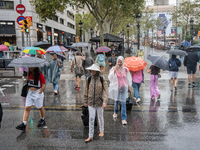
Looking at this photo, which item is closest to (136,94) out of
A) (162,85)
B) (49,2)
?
(162,85)

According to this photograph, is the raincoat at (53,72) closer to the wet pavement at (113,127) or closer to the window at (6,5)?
the wet pavement at (113,127)

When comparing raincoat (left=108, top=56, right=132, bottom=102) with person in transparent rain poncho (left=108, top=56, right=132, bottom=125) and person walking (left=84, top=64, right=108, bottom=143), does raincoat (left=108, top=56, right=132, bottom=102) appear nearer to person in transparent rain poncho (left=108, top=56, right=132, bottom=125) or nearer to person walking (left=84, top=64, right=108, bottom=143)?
person in transparent rain poncho (left=108, top=56, right=132, bottom=125)

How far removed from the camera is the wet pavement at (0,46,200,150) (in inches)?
188

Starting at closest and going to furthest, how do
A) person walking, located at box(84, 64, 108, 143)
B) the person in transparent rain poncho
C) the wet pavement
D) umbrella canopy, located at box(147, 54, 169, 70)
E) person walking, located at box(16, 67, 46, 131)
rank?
the wet pavement, person walking, located at box(84, 64, 108, 143), person walking, located at box(16, 67, 46, 131), the person in transparent rain poncho, umbrella canopy, located at box(147, 54, 169, 70)

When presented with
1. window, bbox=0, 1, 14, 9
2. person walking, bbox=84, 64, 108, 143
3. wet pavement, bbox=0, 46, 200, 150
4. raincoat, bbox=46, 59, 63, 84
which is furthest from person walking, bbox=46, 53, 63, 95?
window, bbox=0, 1, 14, 9

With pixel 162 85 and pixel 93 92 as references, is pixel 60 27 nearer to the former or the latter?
pixel 162 85

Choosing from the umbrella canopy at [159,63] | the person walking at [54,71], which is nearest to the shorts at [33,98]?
the person walking at [54,71]

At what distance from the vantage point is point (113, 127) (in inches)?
227

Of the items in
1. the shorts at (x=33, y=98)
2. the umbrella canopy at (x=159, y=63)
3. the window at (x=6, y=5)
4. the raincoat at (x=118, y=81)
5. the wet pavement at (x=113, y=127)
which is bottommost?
the wet pavement at (x=113, y=127)

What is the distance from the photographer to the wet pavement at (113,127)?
4781mm

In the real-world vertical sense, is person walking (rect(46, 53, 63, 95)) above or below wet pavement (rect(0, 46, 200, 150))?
above

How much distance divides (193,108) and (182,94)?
2.16 metres

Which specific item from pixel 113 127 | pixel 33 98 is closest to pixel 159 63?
pixel 113 127

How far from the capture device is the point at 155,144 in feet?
15.6
